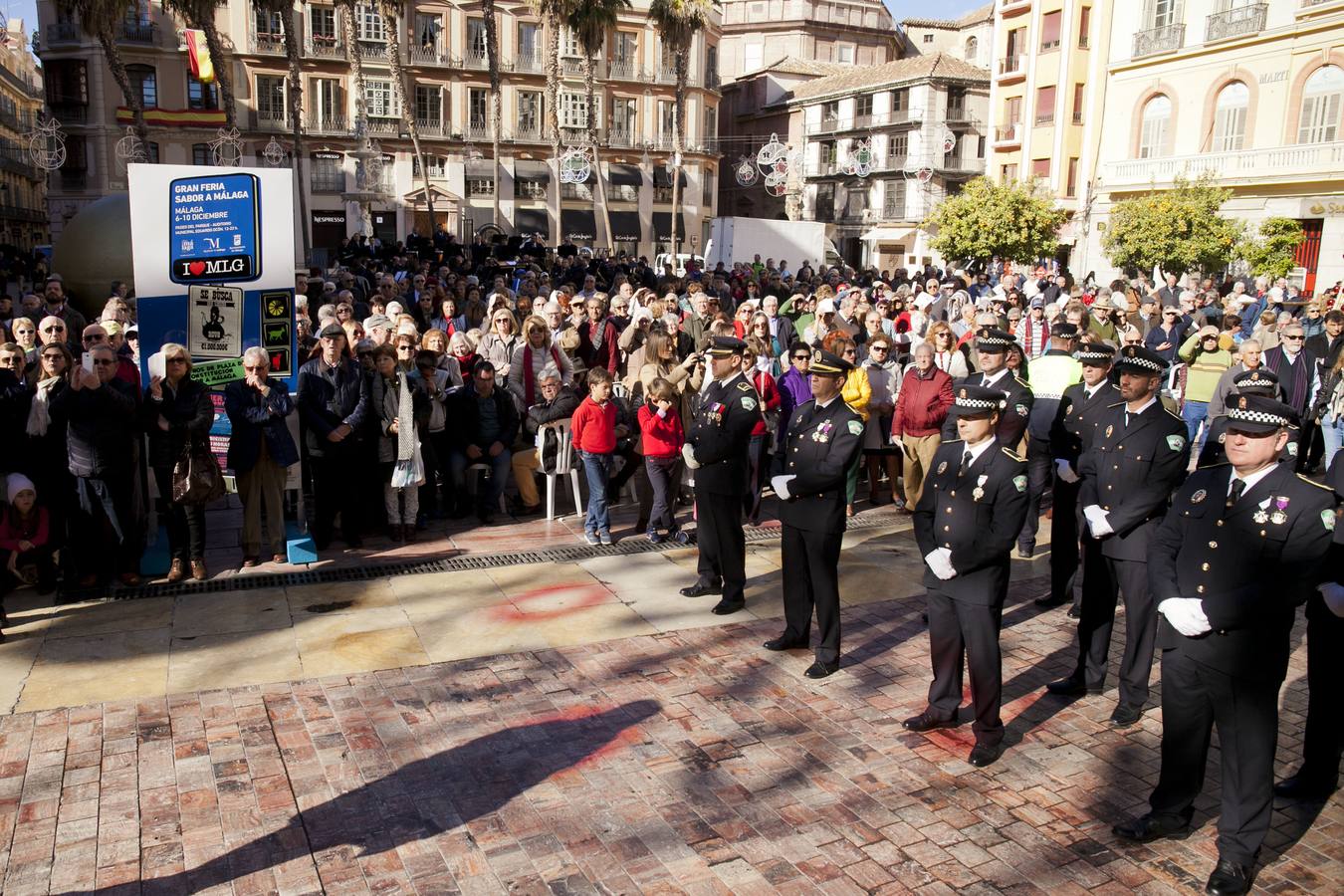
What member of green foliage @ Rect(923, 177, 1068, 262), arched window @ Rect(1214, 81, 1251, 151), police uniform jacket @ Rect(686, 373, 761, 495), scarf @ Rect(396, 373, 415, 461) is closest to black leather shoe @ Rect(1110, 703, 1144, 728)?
police uniform jacket @ Rect(686, 373, 761, 495)

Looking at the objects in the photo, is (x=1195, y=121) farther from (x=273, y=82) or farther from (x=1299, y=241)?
(x=273, y=82)

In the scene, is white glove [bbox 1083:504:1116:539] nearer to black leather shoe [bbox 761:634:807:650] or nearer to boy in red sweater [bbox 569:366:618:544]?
black leather shoe [bbox 761:634:807:650]

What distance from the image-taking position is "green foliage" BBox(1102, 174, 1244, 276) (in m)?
28.4

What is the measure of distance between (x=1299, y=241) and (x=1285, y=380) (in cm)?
2126

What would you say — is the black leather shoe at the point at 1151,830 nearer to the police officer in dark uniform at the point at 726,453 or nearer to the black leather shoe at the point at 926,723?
the black leather shoe at the point at 926,723

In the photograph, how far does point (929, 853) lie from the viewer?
4641 mm

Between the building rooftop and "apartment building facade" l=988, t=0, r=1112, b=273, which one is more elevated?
the building rooftop

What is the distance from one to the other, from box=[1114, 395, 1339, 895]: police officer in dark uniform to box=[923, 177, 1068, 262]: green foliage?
30.4 meters

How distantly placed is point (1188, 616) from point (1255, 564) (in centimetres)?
33

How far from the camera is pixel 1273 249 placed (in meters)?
28.2

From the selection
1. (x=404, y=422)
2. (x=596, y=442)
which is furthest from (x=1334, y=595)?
(x=404, y=422)

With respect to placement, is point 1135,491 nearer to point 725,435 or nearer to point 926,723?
point 926,723

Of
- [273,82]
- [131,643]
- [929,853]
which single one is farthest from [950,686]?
[273,82]

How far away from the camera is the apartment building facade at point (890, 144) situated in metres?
51.6
